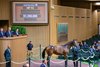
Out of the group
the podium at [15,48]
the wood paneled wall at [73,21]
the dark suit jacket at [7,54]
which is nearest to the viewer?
the dark suit jacket at [7,54]

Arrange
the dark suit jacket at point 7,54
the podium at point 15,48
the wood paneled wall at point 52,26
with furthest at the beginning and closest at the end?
the wood paneled wall at point 52,26 → the podium at point 15,48 → the dark suit jacket at point 7,54

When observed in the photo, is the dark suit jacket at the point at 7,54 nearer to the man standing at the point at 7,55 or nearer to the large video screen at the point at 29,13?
the man standing at the point at 7,55

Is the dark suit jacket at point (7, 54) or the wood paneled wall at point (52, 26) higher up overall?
the wood paneled wall at point (52, 26)

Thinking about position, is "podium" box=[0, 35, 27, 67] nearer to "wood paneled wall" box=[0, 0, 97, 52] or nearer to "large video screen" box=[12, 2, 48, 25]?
"large video screen" box=[12, 2, 48, 25]

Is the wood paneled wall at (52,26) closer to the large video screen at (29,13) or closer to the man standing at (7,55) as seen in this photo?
the large video screen at (29,13)

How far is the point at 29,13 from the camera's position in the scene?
86.6 ft

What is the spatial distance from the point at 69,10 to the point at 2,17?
8.72 meters

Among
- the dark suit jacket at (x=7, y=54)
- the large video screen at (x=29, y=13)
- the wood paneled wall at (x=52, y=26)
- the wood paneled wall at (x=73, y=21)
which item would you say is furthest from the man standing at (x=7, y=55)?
the wood paneled wall at (x=73, y=21)

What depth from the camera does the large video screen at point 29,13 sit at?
26.4 metres

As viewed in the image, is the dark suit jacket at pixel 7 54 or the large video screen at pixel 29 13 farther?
the large video screen at pixel 29 13

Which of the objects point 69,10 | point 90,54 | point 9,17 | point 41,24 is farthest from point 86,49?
point 69,10

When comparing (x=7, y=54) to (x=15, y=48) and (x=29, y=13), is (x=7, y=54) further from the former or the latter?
(x=29, y=13)

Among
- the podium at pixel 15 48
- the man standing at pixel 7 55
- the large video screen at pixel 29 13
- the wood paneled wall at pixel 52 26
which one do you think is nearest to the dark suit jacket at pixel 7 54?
the man standing at pixel 7 55

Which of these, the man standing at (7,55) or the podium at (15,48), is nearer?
the man standing at (7,55)
